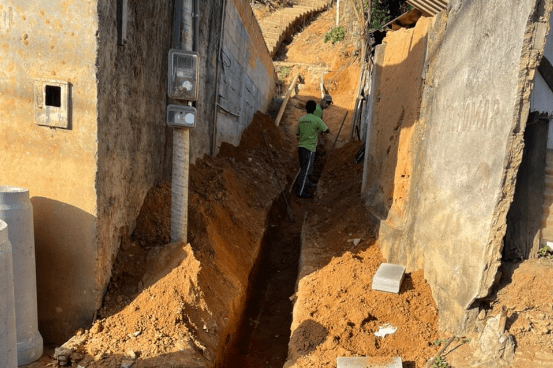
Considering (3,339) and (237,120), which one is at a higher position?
(237,120)

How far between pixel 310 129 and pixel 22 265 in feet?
22.6

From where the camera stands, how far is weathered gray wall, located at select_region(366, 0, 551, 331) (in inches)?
124

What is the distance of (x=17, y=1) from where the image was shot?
376cm

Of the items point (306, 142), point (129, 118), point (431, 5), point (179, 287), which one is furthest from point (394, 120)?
point (306, 142)

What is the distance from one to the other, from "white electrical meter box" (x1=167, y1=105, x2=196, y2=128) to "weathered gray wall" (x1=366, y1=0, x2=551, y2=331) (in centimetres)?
243

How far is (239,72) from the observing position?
378 inches

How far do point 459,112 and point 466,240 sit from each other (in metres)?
1.15

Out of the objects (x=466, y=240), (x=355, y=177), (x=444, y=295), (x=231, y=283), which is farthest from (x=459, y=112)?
(x=355, y=177)

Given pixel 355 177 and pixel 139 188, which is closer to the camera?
pixel 139 188

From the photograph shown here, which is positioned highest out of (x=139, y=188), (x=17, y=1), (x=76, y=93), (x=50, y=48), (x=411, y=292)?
(x=17, y=1)

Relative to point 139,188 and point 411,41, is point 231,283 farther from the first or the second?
point 411,41

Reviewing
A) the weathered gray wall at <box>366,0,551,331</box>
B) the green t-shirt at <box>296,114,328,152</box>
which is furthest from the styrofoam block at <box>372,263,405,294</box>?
the green t-shirt at <box>296,114,328,152</box>

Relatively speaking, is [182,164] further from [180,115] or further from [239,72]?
[239,72]

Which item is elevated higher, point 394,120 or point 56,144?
point 394,120
